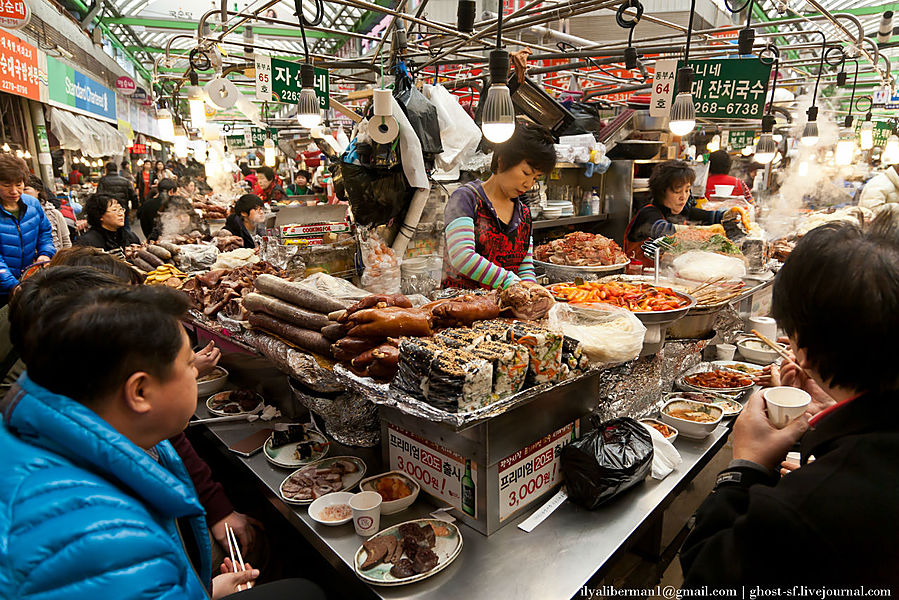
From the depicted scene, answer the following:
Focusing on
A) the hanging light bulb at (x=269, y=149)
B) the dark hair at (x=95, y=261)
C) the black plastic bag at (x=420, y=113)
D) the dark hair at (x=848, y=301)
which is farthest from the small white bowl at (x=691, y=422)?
the hanging light bulb at (x=269, y=149)

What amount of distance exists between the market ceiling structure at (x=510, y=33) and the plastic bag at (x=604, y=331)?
6.75 feet

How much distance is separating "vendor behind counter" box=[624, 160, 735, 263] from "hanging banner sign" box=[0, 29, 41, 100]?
8.48 meters

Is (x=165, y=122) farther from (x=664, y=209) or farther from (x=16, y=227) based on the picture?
(x=664, y=209)

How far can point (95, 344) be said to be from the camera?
112 cm

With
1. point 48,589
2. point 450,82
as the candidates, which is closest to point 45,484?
point 48,589

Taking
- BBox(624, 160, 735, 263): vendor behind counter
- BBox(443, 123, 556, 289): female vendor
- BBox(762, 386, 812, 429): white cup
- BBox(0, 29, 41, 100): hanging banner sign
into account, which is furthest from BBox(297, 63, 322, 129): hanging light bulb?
BBox(0, 29, 41, 100): hanging banner sign

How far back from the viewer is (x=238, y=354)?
124 inches

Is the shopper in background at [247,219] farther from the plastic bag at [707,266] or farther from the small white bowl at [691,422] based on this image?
the small white bowl at [691,422]

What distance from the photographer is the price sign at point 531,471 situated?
5.73 feet

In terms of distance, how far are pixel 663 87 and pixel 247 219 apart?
524 centimetres

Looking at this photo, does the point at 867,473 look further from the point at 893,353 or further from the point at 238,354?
the point at 238,354

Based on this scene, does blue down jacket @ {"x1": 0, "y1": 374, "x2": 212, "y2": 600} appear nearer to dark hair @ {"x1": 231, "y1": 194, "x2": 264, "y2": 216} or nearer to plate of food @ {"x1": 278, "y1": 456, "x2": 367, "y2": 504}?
plate of food @ {"x1": 278, "y1": 456, "x2": 367, "y2": 504}

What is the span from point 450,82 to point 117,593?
7.80m

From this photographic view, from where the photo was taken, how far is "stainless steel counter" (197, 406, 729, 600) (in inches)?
60.3
